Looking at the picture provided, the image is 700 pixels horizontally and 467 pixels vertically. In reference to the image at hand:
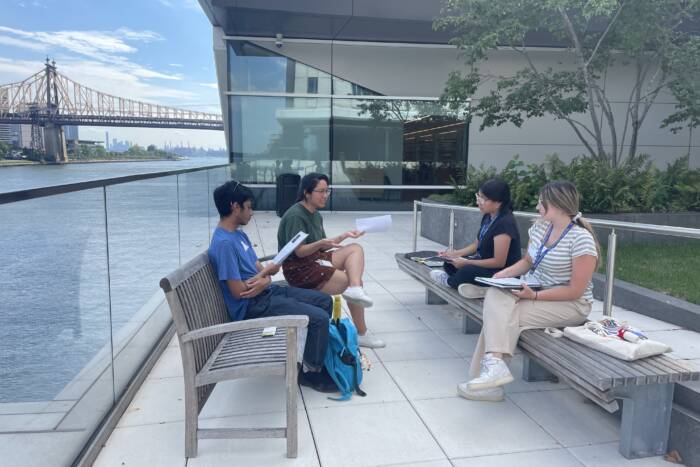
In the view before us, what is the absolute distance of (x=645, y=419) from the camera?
102 inches

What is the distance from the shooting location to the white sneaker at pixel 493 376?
3070 millimetres

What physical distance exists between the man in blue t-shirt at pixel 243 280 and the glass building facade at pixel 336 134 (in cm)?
1104

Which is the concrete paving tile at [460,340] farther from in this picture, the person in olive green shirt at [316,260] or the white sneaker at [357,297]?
the white sneaker at [357,297]

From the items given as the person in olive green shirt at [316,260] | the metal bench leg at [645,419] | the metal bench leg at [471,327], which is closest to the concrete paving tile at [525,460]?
the metal bench leg at [645,419]

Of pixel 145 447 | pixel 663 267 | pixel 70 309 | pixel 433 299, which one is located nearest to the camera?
pixel 70 309

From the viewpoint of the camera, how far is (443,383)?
350cm

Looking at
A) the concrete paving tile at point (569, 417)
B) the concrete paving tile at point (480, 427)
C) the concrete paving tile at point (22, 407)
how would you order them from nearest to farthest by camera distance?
1. the concrete paving tile at point (22, 407)
2. the concrete paving tile at point (480, 427)
3. the concrete paving tile at point (569, 417)

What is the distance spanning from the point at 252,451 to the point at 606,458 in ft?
5.89

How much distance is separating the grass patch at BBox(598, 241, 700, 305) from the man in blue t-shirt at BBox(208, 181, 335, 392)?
351 cm

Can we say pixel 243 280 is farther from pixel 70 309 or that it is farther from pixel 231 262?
pixel 70 309

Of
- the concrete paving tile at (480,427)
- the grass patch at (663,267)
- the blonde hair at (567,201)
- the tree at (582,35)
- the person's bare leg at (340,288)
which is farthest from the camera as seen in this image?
the tree at (582,35)

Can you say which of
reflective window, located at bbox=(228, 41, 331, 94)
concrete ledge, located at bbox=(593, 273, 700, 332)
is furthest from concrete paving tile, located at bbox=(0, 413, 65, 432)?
reflective window, located at bbox=(228, 41, 331, 94)

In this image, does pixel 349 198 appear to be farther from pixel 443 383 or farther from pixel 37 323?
pixel 37 323

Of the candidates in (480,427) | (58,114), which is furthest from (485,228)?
(58,114)
